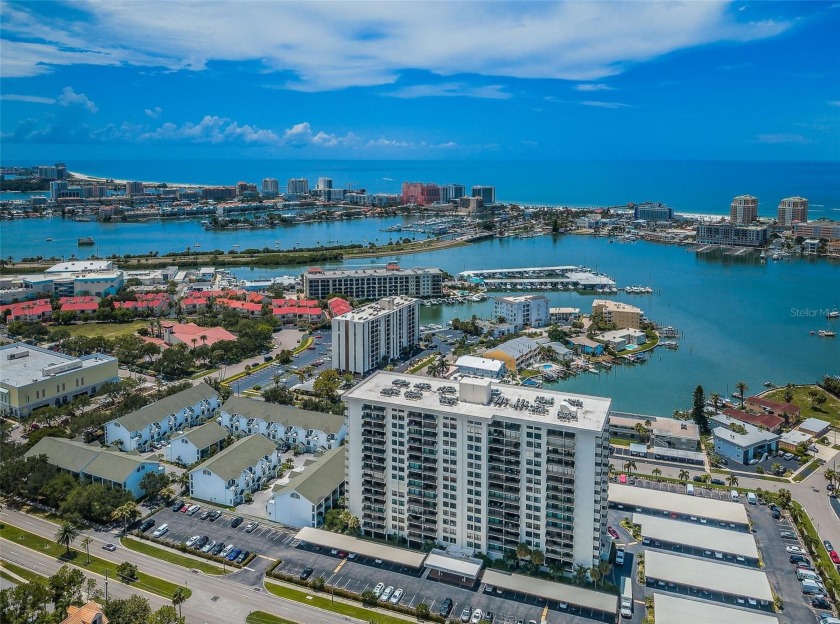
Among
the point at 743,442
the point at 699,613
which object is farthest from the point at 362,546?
the point at 743,442

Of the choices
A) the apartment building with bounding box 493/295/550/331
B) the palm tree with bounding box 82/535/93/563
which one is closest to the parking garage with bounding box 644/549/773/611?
the palm tree with bounding box 82/535/93/563

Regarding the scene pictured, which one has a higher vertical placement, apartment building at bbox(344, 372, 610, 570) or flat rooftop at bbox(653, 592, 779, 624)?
apartment building at bbox(344, 372, 610, 570)

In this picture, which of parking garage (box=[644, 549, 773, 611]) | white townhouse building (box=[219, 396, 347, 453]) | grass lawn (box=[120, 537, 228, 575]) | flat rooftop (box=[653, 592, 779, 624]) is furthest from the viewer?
white townhouse building (box=[219, 396, 347, 453])

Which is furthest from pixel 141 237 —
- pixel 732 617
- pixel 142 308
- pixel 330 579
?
pixel 732 617

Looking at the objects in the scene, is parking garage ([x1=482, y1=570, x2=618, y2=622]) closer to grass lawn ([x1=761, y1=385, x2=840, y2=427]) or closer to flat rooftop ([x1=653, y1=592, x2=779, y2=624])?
flat rooftop ([x1=653, y1=592, x2=779, y2=624])

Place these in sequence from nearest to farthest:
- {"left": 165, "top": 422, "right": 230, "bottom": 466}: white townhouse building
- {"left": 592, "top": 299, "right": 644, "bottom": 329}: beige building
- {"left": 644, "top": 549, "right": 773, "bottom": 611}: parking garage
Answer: {"left": 644, "top": 549, "right": 773, "bottom": 611}: parking garage < {"left": 165, "top": 422, "right": 230, "bottom": 466}: white townhouse building < {"left": 592, "top": 299, "right": 644, "bottom": 329}: beige building

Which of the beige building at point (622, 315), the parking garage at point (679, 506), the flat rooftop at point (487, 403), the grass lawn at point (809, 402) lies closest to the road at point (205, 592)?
the flat rooftop at point (487, 403)

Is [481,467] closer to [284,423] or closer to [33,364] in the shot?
[284,423]

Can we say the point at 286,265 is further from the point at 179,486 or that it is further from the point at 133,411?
the point at 179,486

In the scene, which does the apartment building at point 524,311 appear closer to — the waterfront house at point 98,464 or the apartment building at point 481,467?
the apartment building at point 481,467
